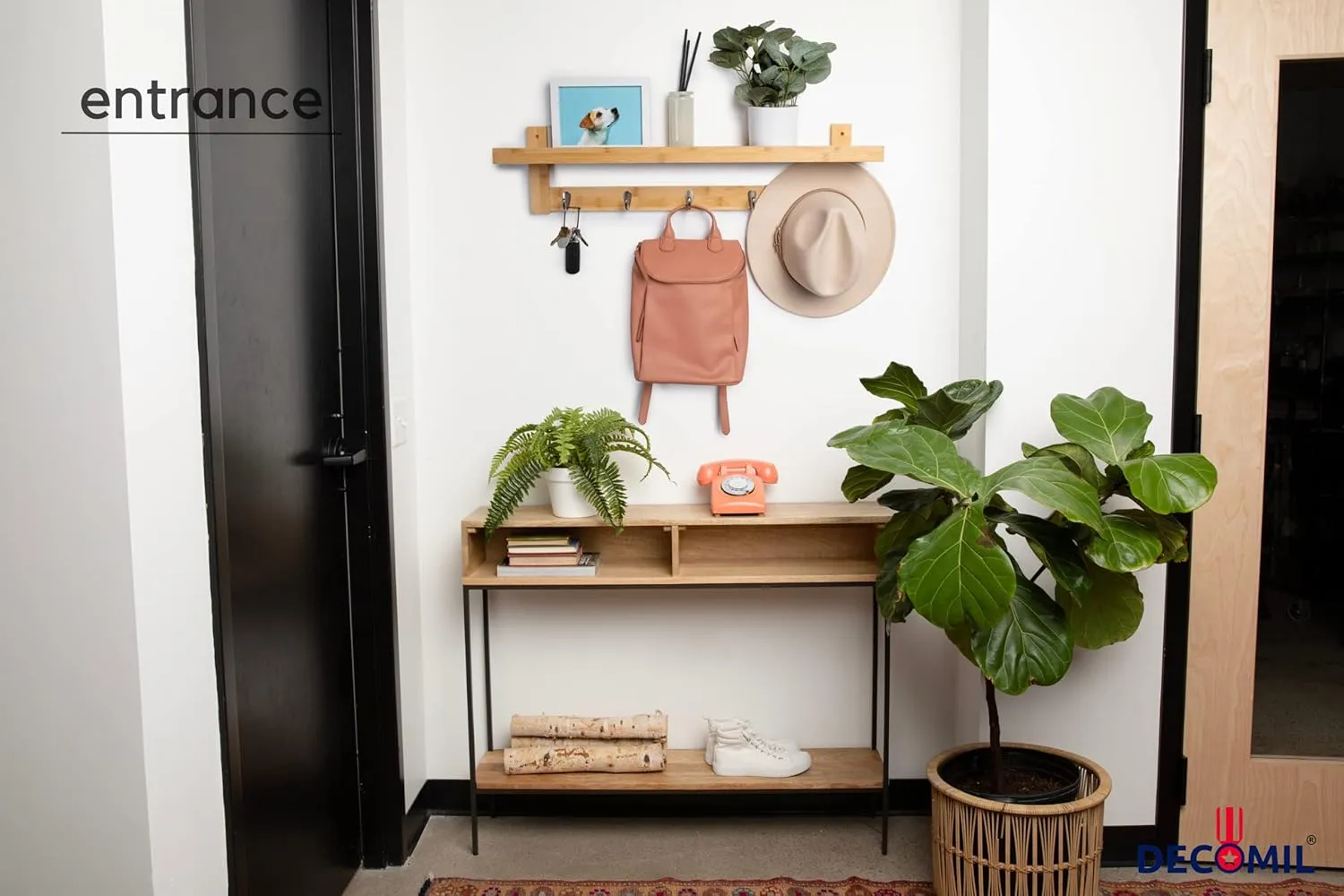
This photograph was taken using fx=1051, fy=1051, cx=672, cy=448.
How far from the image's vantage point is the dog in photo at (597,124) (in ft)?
9.16

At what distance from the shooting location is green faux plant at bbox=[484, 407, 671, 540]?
2.61 meters

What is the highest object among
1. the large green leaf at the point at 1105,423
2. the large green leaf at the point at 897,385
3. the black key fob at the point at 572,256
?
the black key fob at the point at 572,256

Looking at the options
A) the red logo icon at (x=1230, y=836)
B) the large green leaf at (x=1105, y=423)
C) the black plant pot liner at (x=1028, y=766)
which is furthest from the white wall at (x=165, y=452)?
the red logo icon at (x=1230, y=836)

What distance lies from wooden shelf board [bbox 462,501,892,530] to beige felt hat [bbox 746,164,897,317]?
56cm

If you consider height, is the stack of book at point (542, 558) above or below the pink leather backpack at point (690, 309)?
below

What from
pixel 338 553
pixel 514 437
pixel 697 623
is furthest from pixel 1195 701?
pixel 338 553

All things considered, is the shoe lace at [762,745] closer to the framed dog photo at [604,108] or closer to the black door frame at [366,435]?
the black door frame at [366,435]

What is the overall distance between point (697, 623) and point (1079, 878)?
115cm

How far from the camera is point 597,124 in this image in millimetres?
2797

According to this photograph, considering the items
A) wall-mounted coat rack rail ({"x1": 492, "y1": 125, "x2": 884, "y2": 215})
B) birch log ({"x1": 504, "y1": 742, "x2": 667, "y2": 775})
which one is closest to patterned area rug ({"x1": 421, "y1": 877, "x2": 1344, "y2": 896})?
birch log ({"x1": 504, "y1": 742, "x2": 667, "y2": 775})

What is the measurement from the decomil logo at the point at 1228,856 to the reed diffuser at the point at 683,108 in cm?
223

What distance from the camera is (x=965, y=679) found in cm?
284

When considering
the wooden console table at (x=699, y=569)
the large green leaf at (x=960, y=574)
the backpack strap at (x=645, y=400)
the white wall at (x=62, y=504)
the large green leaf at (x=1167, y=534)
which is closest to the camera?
the white wall at (x=62, y=504)

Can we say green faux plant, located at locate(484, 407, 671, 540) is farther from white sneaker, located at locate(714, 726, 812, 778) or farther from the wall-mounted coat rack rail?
white sneaker, located at locate(714, 726, 812, 778)
